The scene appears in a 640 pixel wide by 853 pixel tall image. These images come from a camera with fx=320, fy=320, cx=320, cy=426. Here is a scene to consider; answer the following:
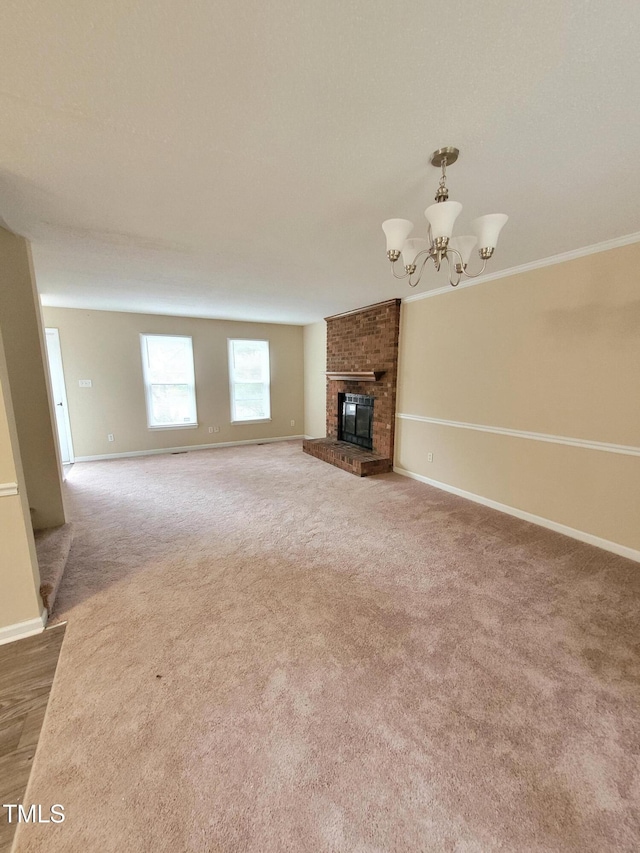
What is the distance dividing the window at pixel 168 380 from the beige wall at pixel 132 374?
96mm

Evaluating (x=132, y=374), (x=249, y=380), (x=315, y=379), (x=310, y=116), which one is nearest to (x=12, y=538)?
(x=310, y=116)

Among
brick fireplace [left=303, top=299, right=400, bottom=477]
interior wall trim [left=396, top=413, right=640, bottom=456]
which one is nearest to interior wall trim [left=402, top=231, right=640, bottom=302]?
brick fireplace [left=303, top=299, right=400, bottom=477]

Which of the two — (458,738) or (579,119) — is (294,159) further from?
(458,738)

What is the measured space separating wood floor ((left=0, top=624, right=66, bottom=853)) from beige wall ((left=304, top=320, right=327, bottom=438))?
510 centimetres

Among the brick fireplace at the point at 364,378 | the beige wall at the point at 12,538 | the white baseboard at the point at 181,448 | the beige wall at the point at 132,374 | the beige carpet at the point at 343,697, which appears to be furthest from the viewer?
the white baseboard at the point at 181,448

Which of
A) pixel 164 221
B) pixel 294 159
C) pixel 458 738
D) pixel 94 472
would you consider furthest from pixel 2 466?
pixel 94 472

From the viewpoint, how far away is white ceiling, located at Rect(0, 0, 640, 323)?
2.95ft

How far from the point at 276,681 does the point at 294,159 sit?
96.0 inches

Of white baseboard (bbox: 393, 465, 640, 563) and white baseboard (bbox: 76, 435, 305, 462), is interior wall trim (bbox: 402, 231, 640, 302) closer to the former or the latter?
white baseboard (bbox: 393, 465, 640, 563)

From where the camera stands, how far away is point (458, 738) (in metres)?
1.28

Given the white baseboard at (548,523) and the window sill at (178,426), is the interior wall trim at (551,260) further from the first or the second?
the window sill at (178,426)

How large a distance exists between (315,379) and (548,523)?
15.2ft

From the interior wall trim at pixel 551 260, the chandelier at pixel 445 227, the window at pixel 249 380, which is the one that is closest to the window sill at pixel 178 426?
the window at pixel 249 380

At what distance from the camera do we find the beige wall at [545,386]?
2465mm
